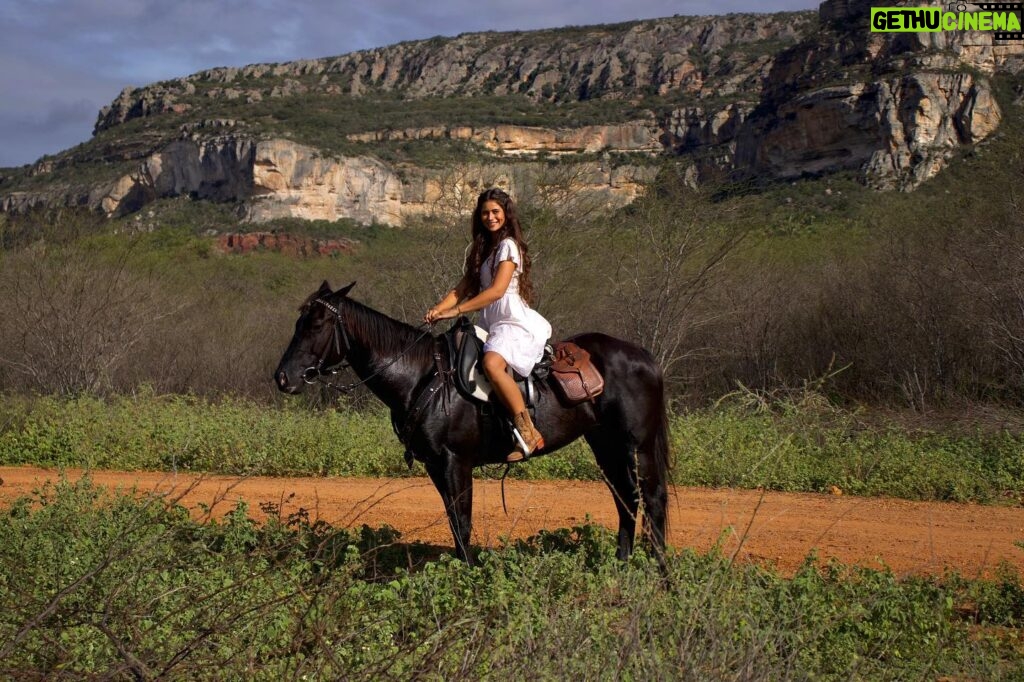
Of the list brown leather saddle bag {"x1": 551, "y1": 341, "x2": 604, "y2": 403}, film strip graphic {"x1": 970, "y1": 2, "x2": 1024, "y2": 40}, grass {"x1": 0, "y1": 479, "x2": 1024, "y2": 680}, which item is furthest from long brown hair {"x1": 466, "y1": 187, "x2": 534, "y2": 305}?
film strip graphic {"x1": 970, "y1": 2, "x2": 1024, "y2": 40}

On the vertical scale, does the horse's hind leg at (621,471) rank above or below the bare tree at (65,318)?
below

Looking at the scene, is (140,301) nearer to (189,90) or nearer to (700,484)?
(700,484)

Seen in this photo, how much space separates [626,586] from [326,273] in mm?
29483

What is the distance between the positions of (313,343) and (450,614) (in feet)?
7.80

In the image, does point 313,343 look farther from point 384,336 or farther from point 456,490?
point 456,490

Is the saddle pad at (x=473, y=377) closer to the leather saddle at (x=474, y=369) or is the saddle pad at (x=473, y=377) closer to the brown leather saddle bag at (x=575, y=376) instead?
the leather saddle at (x=474, y=369)

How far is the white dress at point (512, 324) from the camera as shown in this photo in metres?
5.98

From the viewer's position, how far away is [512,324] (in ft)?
19.8

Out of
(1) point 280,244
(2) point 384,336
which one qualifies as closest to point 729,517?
(2) point 384,336

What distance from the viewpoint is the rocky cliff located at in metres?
37.8

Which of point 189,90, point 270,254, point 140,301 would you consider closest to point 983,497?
point 140,301

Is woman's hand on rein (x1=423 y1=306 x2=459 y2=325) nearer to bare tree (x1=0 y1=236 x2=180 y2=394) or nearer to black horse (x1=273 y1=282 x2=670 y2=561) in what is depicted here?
black horse (x1=273 y1=282 x2=670 y2=561)

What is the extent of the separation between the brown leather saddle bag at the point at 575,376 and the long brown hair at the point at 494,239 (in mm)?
464

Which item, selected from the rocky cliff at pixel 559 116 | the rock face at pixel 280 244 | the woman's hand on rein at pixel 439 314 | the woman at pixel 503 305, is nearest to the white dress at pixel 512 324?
the woman at pixel 503 305
